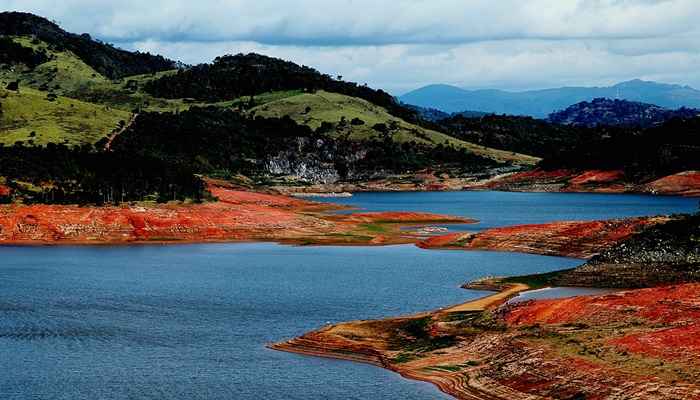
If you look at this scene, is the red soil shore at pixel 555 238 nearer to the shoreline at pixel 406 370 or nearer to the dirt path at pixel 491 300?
the dirt path at pixel 491 300

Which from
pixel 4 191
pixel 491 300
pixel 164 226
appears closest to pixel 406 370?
pixel 491 300

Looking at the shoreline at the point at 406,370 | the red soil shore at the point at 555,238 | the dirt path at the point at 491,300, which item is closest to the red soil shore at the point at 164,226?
the red soil shore at the point at 555,238

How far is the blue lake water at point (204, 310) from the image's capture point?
192ft

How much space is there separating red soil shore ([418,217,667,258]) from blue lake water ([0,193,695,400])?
183 inches

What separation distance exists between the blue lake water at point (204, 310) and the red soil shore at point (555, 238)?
15.3 feet

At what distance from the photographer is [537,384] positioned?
54.4m

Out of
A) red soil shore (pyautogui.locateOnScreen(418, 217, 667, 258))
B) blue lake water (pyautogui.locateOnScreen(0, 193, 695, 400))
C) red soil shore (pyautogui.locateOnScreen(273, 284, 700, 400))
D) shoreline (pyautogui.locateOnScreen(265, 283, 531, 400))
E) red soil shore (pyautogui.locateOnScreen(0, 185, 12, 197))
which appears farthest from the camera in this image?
red soil shore (pyautogui.locateOnScreen(0, 185, 12, 197))

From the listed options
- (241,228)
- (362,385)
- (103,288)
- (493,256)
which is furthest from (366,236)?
(362,385)

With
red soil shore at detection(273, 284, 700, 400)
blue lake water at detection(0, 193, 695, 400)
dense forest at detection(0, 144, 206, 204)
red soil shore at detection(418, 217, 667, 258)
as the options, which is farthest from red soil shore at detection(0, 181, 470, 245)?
red soil shore at detection(273, 284, 700, 400)

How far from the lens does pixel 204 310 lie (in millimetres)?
85062

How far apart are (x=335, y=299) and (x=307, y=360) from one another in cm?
2465

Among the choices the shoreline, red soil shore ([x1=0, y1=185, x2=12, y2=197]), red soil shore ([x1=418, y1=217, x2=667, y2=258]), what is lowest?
the shoreline

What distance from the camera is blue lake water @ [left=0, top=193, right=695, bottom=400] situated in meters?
58.6

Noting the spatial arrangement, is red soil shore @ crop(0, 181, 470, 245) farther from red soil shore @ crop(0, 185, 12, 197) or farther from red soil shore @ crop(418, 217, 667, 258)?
red soil shore @ crop(418, 217, 667, 258)
